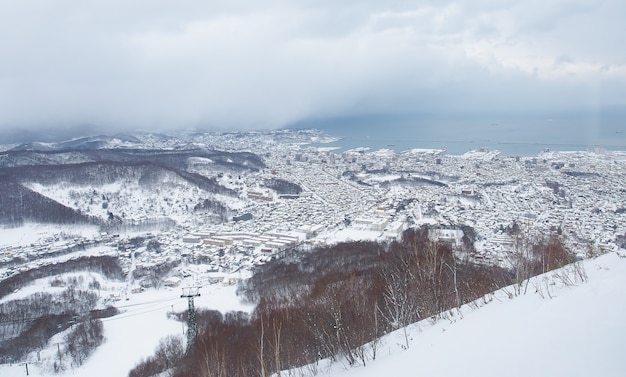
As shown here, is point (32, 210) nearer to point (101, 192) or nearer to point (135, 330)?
point (101, 192)

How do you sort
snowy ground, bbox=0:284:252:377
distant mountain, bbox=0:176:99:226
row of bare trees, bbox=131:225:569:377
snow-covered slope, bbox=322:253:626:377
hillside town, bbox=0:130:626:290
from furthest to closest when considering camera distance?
distant mountain, bbox=0:176:99:226 < hillside town, bbox=0:130:626:290 < snowy ground, bbox=0:284:252:377 < row of bare trees, bbox=131:225:569:377 < snow-covered slope, bbox=322:253:626:377

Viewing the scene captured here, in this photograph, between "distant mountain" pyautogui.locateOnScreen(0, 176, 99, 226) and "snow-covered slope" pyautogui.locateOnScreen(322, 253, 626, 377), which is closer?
"snow-covered slope" pyautogui.locateOnScreen(322, 253, 626, 377)

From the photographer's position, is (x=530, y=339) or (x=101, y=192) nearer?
(x=530, y=339)

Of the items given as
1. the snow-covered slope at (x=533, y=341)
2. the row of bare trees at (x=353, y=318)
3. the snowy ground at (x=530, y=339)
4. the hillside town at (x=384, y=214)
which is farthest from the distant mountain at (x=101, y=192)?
the snow-covered slope at (x=533, y=341)

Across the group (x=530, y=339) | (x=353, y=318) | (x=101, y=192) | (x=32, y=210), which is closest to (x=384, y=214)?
(x=353, y=318)

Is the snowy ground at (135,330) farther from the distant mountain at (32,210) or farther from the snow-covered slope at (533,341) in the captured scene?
the distant mountain at (32,210)

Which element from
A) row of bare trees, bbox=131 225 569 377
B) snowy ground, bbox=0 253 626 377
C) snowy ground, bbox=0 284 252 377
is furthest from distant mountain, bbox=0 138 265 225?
snowy ground, bbox=0 253 626 377

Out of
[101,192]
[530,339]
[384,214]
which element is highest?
[530,339]

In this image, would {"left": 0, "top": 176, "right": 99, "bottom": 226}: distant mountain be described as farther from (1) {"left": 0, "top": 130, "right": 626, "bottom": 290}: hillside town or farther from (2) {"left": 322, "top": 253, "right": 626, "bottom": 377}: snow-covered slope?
(2) {"left": 322, "top": 253, "right": 626, "bottom": 377}: snow-covered slope

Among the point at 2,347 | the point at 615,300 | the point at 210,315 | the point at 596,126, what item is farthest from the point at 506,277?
the point at 596,126

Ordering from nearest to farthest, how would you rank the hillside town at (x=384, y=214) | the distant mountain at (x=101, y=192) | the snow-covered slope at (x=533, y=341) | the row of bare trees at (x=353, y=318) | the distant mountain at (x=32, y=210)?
the snow-covered slope at (x=533, y=341), the row of bare trees at (x=353, y=318), the hillside town at (x=384, y=214), the distant mountain at (x=32, y=210), the distant mountain at (x=101, y=192)

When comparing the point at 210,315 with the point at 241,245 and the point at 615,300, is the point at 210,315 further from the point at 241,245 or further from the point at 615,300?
the point at 615,300
